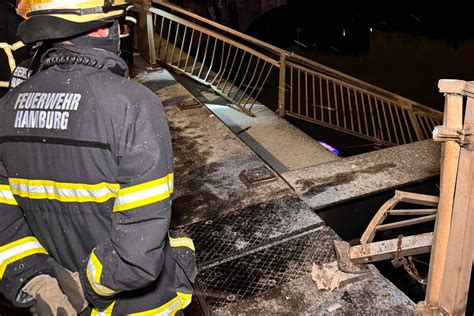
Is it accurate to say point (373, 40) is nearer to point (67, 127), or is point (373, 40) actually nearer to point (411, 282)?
point (411, 282)

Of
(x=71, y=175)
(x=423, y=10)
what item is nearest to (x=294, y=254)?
(x=71, y=175)

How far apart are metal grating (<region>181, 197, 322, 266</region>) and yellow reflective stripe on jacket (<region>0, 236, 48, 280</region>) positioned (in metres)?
1.61

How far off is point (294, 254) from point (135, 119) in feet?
7.43

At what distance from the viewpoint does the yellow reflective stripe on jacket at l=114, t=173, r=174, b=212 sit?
65.6 inches

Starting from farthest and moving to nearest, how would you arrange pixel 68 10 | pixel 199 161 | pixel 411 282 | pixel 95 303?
pixel 411 282 < pixel 199 161 < pixel 95 303 < pixel 68 10

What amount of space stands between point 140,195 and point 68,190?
0.34 metres

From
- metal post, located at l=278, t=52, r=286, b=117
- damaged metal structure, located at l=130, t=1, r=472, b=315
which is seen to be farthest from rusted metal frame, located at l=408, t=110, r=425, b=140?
metal post, located at l=278, t=52, r=286, b=117

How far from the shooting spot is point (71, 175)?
5.68 feet

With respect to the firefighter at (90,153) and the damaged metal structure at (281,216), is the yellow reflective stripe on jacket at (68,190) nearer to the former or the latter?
the firefighter at (90,153)

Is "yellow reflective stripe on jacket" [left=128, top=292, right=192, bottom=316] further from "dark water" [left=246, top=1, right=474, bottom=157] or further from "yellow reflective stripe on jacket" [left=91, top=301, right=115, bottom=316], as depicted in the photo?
"dark water" [left=246, top=1, right=474, bottom=157]

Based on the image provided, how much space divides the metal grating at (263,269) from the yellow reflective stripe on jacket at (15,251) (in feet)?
4.72

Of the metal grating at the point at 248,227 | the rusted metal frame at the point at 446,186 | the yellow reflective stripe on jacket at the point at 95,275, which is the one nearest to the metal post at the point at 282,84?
the metal grating at the point at 248,227

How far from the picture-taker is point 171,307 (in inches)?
85.4

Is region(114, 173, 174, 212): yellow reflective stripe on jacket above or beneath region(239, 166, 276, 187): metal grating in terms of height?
above
